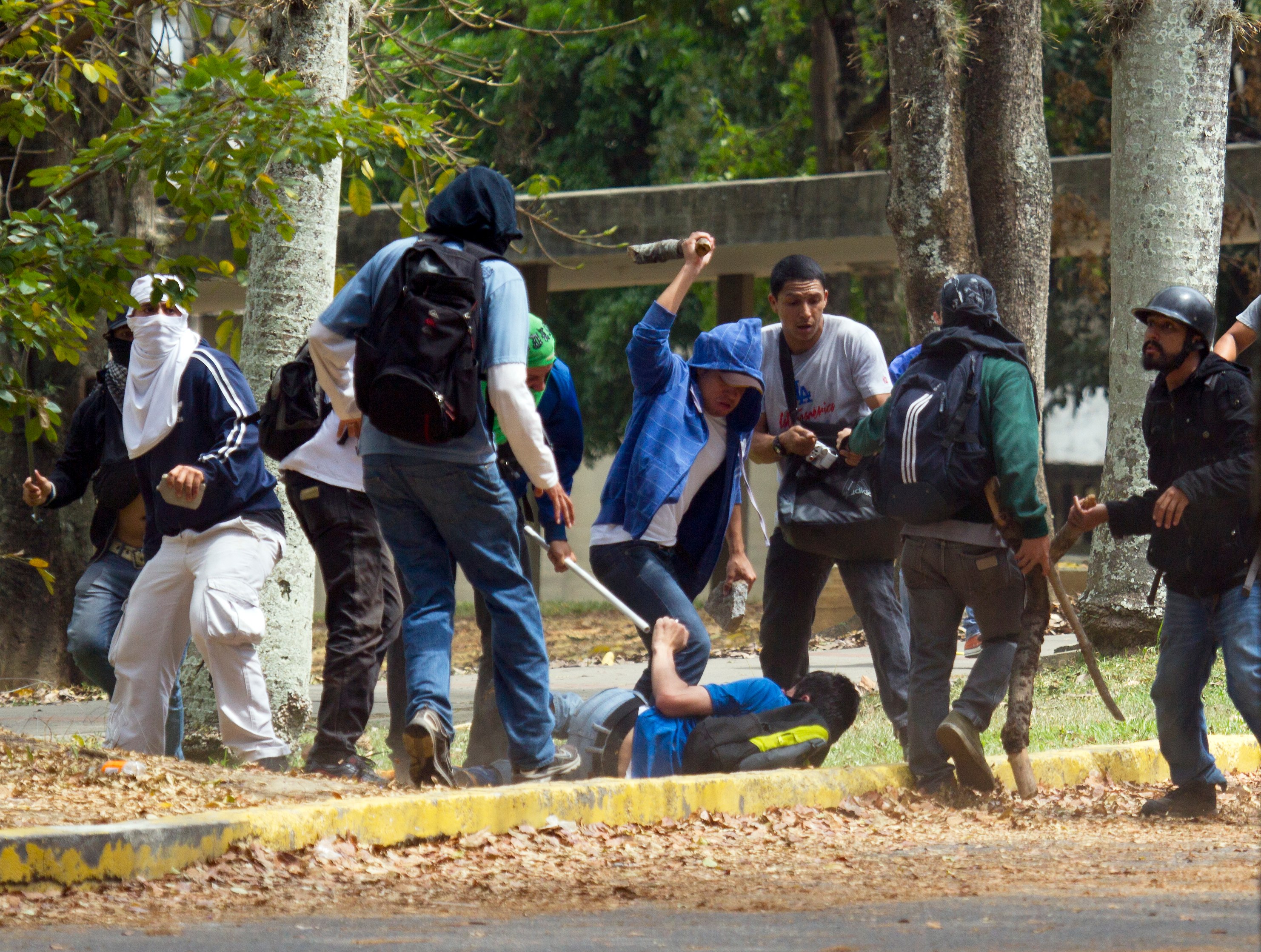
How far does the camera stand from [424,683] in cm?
499

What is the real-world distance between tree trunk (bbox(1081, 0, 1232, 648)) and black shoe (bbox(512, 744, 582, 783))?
513cm

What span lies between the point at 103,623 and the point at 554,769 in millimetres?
2016

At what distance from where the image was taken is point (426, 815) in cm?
461

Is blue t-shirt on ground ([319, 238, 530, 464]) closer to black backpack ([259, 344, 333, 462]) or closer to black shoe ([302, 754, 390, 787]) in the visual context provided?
black backpack ([259, 344, 333, 462])

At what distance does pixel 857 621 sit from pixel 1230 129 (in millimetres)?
12523

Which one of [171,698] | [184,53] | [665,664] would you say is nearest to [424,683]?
[665,664]

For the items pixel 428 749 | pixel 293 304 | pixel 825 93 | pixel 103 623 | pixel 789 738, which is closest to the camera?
pixel 428 749

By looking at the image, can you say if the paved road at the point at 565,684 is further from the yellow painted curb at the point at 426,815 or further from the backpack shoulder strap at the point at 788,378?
the yellow painted curb at the point at 426,815

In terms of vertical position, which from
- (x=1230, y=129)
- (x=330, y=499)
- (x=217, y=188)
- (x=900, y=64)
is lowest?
(x=330, y=499)

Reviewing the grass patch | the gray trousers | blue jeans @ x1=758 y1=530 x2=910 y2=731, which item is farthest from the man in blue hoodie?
the grass patch

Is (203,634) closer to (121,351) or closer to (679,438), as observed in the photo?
(121,351)

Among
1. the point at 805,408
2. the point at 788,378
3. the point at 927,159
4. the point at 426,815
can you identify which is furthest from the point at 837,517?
the point at 927,159

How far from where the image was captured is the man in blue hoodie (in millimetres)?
5902

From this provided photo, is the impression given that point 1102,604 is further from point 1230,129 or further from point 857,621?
point 1230,129
